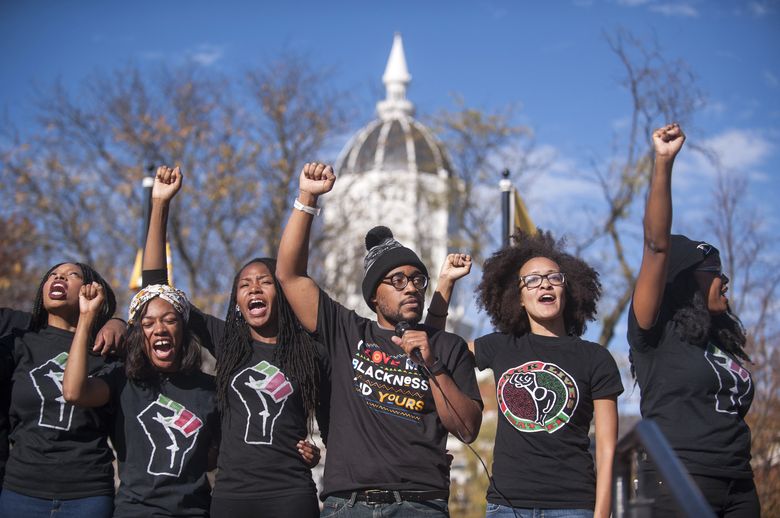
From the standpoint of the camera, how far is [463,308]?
25656 mm

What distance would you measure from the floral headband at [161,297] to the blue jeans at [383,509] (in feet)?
4.83

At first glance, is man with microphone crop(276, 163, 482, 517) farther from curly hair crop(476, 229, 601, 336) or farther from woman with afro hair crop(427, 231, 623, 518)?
curly hair crop(476, 229, 601, 336)

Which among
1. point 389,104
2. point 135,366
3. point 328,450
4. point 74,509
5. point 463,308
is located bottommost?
point 74,509

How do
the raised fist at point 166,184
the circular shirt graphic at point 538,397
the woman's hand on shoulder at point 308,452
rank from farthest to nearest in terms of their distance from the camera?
the raised fist at point 166,184
the woman's hand on shoulder at point 308,452
the circular shirt graphic at point 538,397

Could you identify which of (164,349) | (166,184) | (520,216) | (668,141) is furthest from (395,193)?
(668,141)

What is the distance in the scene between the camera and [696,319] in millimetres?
4555

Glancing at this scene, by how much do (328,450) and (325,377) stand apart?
1.71 feet

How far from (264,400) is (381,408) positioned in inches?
26.5

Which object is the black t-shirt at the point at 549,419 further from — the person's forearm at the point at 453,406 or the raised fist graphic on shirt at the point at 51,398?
the raised fist graphic on shirt at the point at 51,398

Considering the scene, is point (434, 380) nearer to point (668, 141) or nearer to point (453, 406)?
point (453, 406)

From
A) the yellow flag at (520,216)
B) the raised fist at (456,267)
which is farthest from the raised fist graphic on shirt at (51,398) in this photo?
the yellow flag at (520,216)

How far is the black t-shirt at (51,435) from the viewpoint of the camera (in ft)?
15.8

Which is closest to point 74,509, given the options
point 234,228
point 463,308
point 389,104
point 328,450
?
point 328,450

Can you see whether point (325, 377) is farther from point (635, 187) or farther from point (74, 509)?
point (635, 187)
